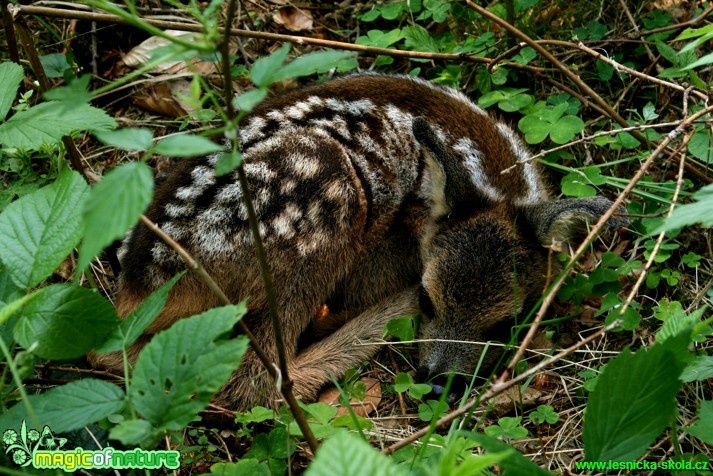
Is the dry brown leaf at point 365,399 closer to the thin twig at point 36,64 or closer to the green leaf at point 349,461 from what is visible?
the thin twig at point 36,64

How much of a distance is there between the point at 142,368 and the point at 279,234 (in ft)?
5.53

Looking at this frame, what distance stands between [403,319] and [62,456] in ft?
6.51

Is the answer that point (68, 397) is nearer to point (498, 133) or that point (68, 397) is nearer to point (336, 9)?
point (498, 133)

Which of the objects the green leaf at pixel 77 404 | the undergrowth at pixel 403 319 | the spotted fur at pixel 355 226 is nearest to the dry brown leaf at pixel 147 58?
the undergrowth at pixel 403 319

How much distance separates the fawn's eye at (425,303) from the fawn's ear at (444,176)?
0.49m

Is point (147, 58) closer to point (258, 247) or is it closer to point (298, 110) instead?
point (298, 110)

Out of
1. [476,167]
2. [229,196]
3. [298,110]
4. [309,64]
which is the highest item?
[309,64]

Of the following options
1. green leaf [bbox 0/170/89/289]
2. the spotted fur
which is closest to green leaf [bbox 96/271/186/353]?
green leaf [bbox 0/170/89/289]

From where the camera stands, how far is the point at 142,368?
7.84 feet

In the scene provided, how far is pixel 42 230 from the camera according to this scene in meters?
2.78

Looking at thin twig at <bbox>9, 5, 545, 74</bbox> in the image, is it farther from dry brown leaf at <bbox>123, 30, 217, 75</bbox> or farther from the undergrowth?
dry brown leaf at <bbox>123, 30, 217, 75</bbox>

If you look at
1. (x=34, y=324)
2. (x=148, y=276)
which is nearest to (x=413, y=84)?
(x=148, y=276)

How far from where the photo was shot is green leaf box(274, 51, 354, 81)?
79.6 inches

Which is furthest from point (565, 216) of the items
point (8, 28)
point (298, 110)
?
point (8, 28)
